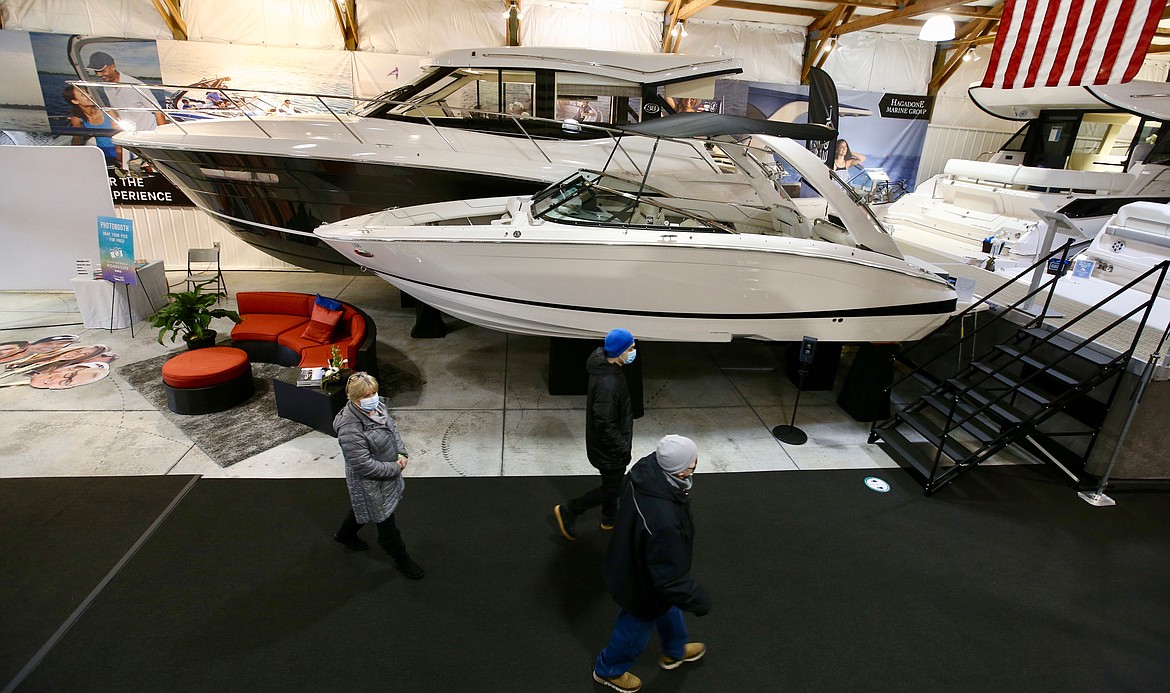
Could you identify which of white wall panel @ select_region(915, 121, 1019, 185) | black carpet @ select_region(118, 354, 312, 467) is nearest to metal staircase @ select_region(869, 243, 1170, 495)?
black carpet @ select_region(118, 354, 312, 467)

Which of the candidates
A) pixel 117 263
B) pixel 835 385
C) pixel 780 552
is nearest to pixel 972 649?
pixel 780 552

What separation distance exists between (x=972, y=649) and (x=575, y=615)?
1.72 m

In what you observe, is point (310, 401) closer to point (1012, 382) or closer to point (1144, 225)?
point (1012, 382)

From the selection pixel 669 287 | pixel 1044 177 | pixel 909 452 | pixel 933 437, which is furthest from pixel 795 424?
pixel 1044 177

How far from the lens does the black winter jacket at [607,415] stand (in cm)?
257

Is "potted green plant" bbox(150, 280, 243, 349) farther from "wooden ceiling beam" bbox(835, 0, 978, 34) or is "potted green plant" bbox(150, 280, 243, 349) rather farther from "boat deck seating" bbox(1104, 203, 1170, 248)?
"wooden ceiling beam" bbox(835, 0, 978, 34)

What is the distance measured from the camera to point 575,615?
7.98ft

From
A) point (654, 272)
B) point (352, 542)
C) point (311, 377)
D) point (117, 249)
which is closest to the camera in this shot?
point (352, 542)

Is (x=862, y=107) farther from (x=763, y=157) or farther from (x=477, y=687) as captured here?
(x=477, y=687)

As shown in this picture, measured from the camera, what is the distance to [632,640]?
198 centimetres

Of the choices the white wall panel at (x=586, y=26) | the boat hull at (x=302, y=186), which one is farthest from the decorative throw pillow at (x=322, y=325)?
the white wall panel at (x=586, y=26)

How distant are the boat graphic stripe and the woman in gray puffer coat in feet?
5.16

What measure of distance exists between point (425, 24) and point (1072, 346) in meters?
7.49

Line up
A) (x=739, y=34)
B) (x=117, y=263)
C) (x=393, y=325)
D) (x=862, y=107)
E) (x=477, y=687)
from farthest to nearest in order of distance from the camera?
(x=862, y=107)
(x=739, y=34)
(x=393, y=325)
(x=117, y=263)
(x=477, y=687)
